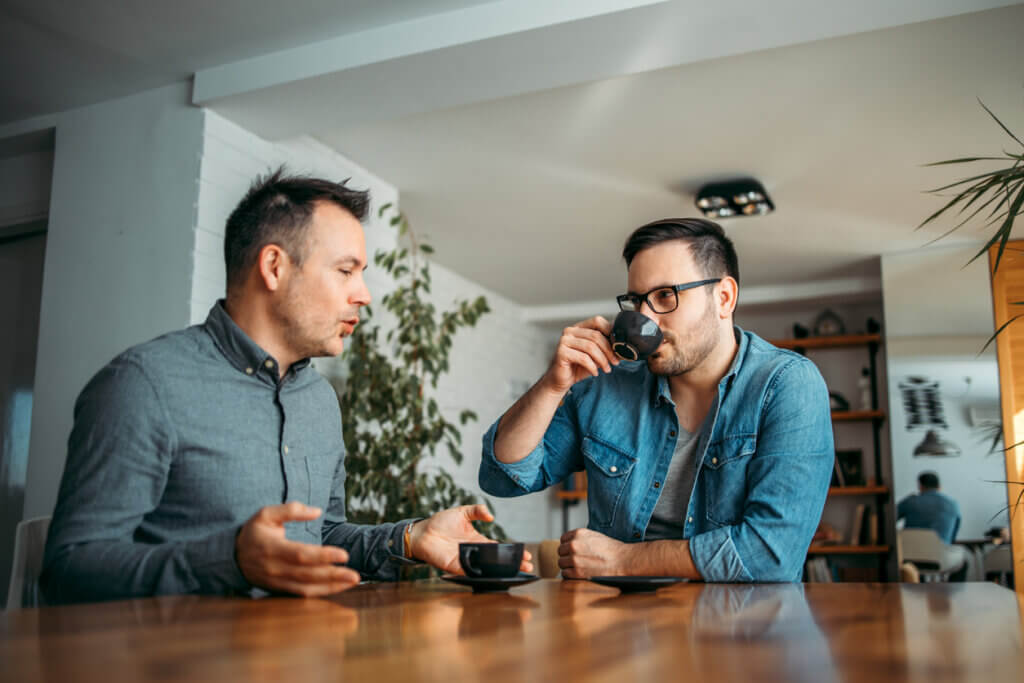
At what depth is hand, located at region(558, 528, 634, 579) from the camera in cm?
147

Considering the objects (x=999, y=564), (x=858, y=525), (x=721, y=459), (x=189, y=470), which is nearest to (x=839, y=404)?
(x=858, y=525)

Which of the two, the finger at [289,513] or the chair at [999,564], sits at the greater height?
the finger at [289,513]

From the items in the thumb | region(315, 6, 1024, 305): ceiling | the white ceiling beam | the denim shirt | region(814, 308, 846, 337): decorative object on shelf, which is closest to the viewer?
the thumb

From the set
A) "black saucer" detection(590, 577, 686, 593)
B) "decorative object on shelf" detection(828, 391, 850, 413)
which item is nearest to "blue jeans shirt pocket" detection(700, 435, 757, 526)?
"black saucer" detection(590, 577, 686, 593)

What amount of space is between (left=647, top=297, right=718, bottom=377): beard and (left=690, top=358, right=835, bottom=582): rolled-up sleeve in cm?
19

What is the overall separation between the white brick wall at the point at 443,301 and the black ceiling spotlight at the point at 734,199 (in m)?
1.70

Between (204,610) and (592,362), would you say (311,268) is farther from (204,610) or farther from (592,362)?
(204,610)

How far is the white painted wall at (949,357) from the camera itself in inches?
220

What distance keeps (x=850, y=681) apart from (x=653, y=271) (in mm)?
1382

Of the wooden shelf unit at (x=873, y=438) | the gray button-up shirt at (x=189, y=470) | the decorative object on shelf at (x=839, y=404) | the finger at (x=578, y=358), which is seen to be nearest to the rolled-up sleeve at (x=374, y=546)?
the gray button-up shirt at (x=189, y=470)

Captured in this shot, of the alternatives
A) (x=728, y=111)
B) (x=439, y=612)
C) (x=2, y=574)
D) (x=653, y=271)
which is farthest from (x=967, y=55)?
(x=2, y=574)

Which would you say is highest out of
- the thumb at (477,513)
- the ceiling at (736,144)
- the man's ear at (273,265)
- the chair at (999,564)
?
the ceiling at (736,144)

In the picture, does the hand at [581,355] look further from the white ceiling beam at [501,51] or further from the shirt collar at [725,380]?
the white ceiling beam at [501,51]

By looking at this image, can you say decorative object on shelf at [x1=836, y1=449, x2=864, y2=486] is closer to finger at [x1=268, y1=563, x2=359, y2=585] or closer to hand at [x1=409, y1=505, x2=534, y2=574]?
hand at [x1=409, y1=505, x2=534, y2=574]
